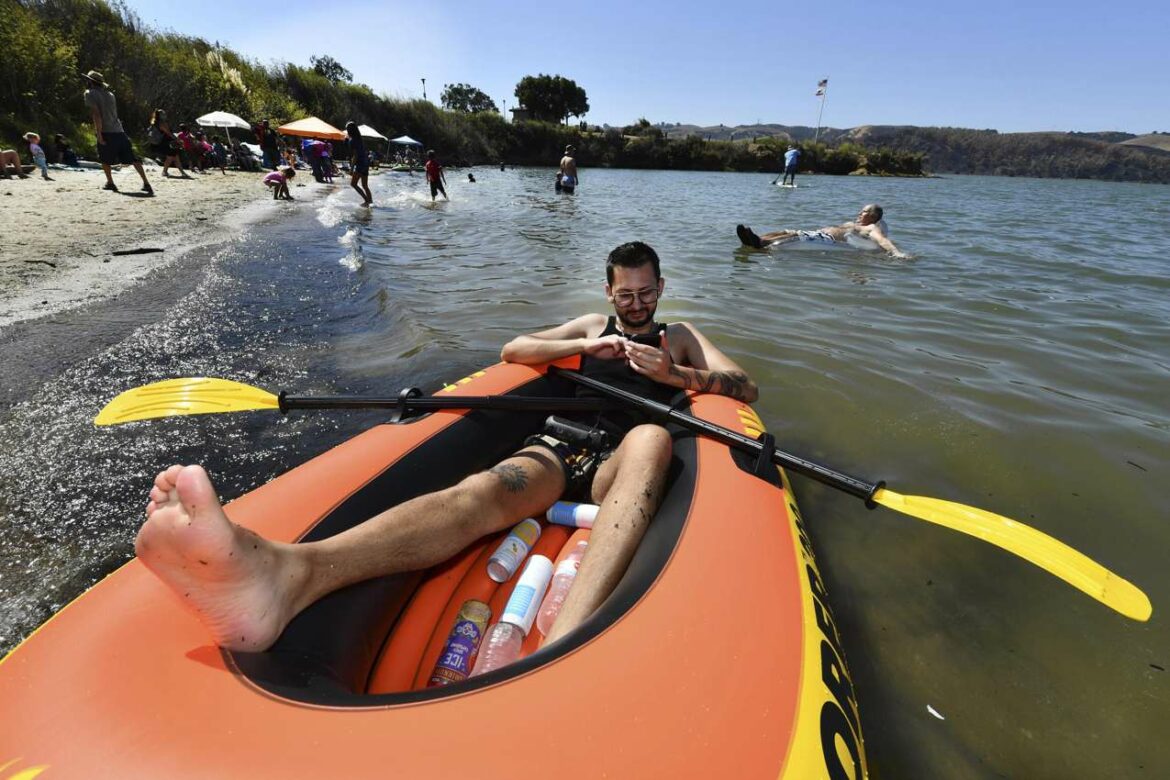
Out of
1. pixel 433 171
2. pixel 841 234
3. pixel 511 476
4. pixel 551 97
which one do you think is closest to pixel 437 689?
pixel 511 476

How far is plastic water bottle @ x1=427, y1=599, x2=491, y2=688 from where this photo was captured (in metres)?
1.53

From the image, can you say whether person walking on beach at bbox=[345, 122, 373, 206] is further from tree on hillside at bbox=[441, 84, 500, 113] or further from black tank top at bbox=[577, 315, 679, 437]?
tree on hillside at bbox=[441, 84, 500, 113]

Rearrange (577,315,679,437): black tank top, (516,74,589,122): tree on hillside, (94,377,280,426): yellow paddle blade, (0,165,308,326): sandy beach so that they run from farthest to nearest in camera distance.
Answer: (516,74,589,122): tree on hillside → (0,165,308,326): sandy beach → (577,315,679,437): black tank top → (94,377,280,426): yellow paddle blade

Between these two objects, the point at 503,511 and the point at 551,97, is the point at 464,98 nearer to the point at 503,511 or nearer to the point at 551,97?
the point at 551,97

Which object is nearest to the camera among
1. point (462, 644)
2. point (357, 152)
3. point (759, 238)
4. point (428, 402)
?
point (462, 644)

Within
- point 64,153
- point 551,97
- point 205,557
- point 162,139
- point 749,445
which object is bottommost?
point 749,445

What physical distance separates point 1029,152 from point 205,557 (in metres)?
146

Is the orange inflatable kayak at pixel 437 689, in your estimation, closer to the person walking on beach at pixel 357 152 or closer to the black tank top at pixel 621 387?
the black tank top at pixel 621 387

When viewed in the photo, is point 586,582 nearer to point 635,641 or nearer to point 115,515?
point 635,641

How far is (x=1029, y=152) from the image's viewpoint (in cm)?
10475

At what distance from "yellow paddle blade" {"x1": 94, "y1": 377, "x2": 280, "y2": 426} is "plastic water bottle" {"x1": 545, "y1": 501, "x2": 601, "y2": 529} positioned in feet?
4.73

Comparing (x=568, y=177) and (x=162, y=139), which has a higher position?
(x=162, y=139)

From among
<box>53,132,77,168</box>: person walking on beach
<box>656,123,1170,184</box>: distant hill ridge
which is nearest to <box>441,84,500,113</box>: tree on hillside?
<box>656,123,1170,184</box>: distant hill ridge

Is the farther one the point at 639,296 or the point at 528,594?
the point at 639,296
